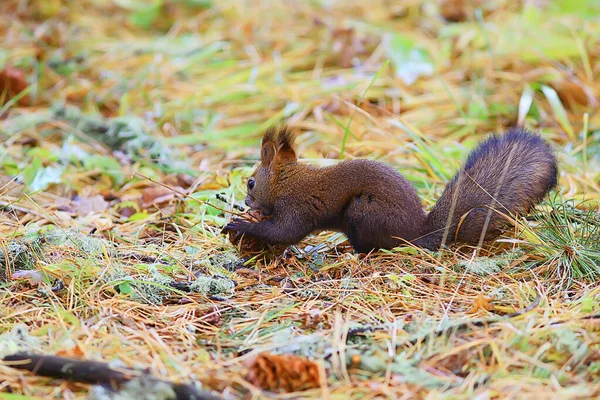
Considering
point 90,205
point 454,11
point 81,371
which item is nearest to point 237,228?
point 90,205

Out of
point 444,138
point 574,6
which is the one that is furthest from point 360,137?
point 574,6

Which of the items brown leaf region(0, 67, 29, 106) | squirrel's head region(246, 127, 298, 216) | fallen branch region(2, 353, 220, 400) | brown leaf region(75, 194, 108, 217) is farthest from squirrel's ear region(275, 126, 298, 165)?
brown leaf region(0, 67, 29, 106)

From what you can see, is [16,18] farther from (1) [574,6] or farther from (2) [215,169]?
(1) [574,6]

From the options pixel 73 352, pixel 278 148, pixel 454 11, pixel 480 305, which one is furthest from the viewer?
pixel 454 11

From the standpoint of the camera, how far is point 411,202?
3.01 meters

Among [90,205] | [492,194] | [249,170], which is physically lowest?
[90,205]

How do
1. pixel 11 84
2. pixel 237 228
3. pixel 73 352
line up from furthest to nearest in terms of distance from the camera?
1. pixel 11 84
2. pixel 237 228
3. pixel 73 352

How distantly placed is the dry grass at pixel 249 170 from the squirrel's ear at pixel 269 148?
12.0 inches

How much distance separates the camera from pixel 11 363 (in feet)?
6.45

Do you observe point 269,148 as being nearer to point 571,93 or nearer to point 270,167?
point 270,167

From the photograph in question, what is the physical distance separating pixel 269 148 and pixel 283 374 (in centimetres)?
151

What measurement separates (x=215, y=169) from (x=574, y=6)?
4.06 metres

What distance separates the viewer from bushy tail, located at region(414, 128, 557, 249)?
2951 millimetres

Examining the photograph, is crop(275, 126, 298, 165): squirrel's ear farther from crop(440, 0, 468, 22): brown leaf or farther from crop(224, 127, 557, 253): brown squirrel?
crop(440, 0, 468, 22): brown leaf
